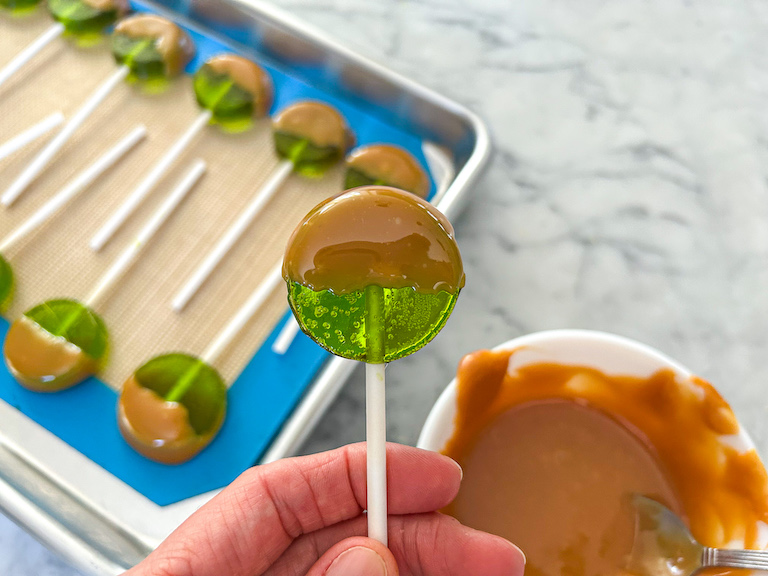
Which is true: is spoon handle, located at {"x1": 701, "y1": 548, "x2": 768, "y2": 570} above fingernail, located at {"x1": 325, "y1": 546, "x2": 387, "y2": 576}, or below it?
below

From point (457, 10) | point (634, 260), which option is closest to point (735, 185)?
point (634, 260)

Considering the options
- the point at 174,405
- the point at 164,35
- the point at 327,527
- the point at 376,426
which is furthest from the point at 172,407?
the point at 164,35

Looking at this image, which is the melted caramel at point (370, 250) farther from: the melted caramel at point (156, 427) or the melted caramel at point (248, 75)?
the melted caramel at point (248, 75)

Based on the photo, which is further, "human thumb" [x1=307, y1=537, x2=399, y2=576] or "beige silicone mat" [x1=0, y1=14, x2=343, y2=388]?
"beige silicone mat" [x1=0, y1=14, x2=343, y2=388]

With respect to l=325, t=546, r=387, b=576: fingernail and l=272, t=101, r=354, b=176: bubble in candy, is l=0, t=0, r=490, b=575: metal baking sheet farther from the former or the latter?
l=325, t=546, r=387, b=576: fingernail

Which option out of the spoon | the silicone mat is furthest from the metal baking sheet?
the spoon

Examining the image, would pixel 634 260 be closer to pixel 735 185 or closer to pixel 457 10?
pixel 735 185

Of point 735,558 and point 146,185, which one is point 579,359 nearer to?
point 735,558
